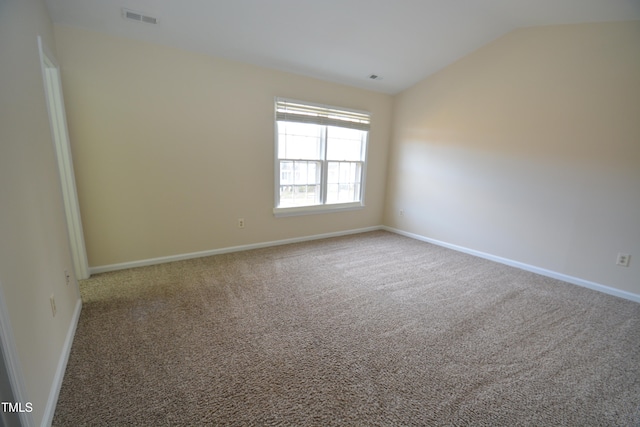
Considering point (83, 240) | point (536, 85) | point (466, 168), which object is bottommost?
point (83, 240)

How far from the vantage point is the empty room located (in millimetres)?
1450

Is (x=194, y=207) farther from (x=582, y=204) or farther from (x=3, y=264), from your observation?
(x=582, y=204)

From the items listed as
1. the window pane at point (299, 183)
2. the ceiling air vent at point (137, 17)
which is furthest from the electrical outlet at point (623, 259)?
the ceiling air vent at point (137, 17)

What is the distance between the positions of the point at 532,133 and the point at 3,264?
4.50m

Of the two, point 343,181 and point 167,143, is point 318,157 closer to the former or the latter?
point 343,181

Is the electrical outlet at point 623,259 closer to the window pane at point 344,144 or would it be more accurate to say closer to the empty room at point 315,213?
the empty room at point 315,213

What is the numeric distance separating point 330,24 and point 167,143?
2183mm

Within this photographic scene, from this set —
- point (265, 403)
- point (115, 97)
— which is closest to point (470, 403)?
point (265, 403)

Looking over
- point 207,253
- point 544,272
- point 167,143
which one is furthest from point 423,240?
point 167,143

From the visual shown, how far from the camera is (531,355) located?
1873 mm

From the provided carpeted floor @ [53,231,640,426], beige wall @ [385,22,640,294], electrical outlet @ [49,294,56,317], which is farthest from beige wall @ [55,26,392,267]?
beige wall @ [385,22,640,294]

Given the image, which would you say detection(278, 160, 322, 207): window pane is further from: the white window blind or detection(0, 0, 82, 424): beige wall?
detection(0, 0, 82, 424): beige wall

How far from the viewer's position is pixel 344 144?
4.36 meters

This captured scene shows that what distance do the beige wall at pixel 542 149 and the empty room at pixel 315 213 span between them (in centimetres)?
2
